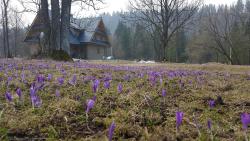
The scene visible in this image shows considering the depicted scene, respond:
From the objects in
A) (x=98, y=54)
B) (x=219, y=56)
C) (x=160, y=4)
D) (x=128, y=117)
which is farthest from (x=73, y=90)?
(x=219, y=56)

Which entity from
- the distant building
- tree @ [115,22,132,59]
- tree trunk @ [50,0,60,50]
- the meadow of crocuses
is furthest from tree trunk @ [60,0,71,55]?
tree @ [115,22,132,59]

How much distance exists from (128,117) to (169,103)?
75 cm

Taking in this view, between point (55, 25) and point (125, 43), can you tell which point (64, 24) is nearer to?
point (55, 25)

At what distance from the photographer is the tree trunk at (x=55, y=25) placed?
18094 millimetres

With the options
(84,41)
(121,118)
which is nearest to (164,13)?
(84,41)

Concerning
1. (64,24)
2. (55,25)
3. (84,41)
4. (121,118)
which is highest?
(84,41)

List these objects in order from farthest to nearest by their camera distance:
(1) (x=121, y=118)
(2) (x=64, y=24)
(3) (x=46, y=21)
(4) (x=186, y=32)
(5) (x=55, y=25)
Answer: (4) (x=186, y=32), (2) (x=64, y=24), (3) (x=46, y=21), (5) (x=55, y=25), (1) (x=121, y=118)

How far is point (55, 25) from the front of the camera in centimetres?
1838

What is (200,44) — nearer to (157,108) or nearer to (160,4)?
(160,4)

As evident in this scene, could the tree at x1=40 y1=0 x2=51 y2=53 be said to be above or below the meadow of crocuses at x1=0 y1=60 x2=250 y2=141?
above

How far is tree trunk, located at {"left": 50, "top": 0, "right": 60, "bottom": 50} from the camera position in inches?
712

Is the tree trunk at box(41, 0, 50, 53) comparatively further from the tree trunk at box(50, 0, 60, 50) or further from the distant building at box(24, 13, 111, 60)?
the distant building at box(24, 13, 111, 60)

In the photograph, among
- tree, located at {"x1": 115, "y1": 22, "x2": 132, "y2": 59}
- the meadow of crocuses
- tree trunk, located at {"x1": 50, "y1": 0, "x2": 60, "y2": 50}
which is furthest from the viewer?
tree, located at {"x1": 115, "y1": 22, "x2": 132, "y2": 59}

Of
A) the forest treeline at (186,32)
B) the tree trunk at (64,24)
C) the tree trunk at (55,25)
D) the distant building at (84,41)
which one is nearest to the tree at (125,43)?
the forest treeline at (186,32)
